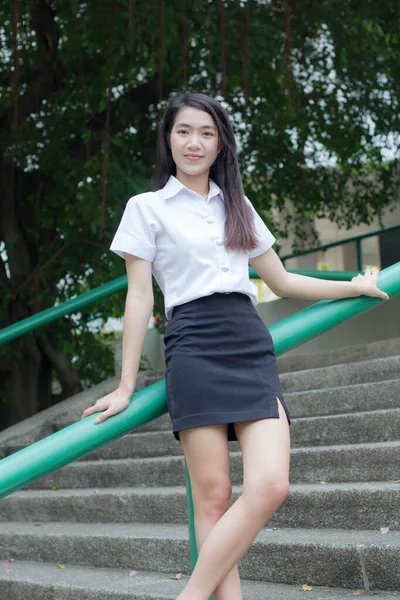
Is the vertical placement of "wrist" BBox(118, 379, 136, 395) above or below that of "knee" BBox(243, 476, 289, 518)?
above

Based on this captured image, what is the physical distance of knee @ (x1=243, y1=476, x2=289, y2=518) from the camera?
1727 mm

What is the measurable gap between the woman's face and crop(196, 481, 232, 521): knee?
72 centimetres

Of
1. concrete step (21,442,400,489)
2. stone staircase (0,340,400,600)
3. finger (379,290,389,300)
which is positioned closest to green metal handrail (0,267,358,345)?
stone staircase (0,340,400,600)

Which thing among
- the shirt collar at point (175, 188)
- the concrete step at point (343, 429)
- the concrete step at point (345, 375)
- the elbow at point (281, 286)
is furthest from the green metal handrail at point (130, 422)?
the concrete step at point (345, 375)

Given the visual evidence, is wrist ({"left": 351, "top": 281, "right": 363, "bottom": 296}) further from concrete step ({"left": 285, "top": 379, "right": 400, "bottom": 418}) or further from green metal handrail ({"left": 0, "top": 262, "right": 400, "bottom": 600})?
concrete step ({"left": 285, "top": 379, "right": 400, "bottom": 418})

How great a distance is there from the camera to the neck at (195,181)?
6.79 feet

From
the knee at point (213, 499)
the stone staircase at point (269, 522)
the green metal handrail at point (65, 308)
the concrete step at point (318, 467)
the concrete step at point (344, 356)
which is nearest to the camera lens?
the knee at point (213, 499)

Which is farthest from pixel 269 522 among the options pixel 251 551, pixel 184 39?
pixel 184 39

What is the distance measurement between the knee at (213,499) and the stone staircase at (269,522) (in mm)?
727

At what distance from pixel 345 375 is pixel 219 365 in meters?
2.64

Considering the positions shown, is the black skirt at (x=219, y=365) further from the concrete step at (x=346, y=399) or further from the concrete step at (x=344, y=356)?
the concrete step at (x=344, y=356)

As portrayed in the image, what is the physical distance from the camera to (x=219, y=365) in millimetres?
1828

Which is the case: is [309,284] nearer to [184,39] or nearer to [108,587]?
[108,587]

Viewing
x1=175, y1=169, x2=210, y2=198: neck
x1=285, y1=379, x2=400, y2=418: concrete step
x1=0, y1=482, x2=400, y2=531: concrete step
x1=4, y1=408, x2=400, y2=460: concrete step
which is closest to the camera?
x1=175, y1=169, x2=210, y2=198: neck
